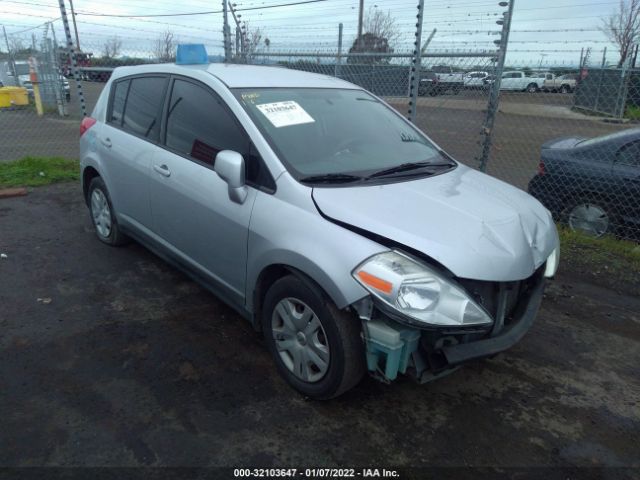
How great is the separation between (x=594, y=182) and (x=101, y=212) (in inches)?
210

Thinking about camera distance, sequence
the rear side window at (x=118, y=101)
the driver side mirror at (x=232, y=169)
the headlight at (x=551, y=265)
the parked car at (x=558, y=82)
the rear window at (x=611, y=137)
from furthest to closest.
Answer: the parked car at (x=558, y=82) → the rear window at (x=611, y=137) → the rear side window at (x=118, y=101) → the headlight at (x=551, y=265) → the driver side mirror at (x=232, y=169)

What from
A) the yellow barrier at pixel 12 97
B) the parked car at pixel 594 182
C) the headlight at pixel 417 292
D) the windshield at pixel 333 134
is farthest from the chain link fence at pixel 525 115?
the yellow barrier at pixel 12 97

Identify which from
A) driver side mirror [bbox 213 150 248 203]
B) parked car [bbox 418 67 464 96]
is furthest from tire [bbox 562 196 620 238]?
driver side mirror [bbox 213 150 248 203]

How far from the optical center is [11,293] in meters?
3.88

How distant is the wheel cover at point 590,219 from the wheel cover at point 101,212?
5.17 metres

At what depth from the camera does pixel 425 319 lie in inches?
86.6

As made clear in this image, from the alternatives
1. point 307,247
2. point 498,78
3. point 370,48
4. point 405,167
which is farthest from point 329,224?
point 370,48

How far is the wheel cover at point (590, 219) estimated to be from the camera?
17.9ft

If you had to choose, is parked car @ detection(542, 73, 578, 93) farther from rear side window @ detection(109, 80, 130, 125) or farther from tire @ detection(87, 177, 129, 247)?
tire @ detection(87, 177, 129, 247)

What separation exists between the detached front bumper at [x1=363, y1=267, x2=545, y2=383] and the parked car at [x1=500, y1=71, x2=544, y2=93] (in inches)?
185

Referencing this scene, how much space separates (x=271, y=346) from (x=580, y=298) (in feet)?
9.29

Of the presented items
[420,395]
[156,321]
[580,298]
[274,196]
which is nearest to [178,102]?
[274,196]

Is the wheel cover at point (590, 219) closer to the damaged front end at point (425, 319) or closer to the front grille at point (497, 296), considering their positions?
the front grille at point (497, 296)

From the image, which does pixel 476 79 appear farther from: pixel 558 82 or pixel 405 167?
pixel 405 167
